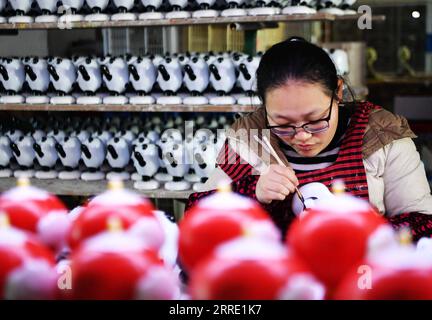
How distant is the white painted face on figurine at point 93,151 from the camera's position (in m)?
3.42

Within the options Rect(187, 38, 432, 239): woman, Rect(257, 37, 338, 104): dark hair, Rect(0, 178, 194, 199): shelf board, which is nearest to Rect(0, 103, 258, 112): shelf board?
Rect(0, 178, 194, 199): shelf board

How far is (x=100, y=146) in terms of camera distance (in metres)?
3.43

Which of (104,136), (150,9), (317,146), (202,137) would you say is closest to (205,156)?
(202,137)

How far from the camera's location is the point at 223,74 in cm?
320

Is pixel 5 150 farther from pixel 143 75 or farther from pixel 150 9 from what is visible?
pixel 150 9

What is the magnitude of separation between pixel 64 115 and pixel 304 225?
3.74m

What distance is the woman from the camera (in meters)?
1.31

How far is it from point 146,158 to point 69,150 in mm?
500

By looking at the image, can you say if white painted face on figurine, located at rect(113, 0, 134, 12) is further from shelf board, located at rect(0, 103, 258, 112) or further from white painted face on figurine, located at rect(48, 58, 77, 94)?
shelf board, located at rect(0, 103, 258, 112)

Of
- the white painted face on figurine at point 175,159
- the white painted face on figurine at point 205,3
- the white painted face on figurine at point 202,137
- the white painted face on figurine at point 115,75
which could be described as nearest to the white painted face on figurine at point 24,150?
the white painted face on figurine at point 115,75

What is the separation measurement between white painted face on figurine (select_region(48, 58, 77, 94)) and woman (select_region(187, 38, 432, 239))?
6.33 ft

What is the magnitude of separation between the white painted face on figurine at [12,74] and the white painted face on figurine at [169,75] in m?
0.84
